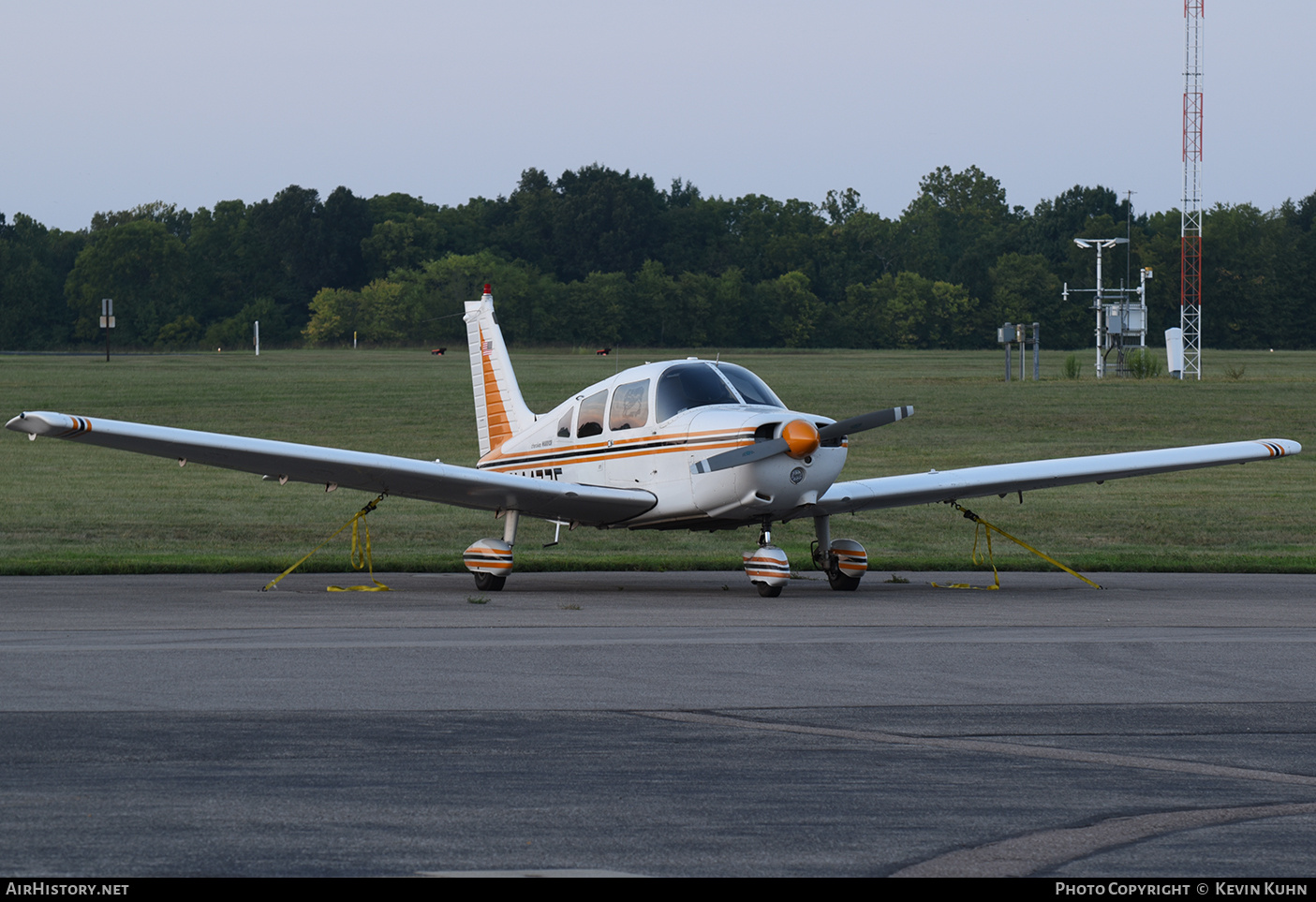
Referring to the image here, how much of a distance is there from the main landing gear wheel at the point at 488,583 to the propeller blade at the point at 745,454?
2.66 meters

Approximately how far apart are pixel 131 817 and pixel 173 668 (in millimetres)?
4322

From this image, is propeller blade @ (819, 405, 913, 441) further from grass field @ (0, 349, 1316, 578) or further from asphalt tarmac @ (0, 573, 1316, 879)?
grass field @ (0, 349, 1316, 578)

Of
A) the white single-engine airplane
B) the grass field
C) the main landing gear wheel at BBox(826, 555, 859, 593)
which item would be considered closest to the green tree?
the grass field

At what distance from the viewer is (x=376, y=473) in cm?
1524

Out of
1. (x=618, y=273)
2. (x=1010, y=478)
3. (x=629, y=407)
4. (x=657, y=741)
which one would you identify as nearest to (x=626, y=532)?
(x=629, y=407)

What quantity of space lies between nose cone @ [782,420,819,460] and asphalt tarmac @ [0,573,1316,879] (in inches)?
63.3

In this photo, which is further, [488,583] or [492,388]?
[492,388]

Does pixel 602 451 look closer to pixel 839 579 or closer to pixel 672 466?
pixel 672 466

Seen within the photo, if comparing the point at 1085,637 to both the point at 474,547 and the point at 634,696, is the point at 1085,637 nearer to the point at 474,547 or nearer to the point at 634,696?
the point at 634,696

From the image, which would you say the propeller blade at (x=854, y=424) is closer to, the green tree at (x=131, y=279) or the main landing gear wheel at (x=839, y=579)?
the main landing gear wheel at (x=839, y=579)

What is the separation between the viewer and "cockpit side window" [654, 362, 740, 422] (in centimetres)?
1596

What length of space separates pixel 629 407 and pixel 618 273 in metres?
130

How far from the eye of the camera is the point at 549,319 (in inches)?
5276

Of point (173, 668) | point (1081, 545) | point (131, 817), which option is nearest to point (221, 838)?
point (131, 817)
